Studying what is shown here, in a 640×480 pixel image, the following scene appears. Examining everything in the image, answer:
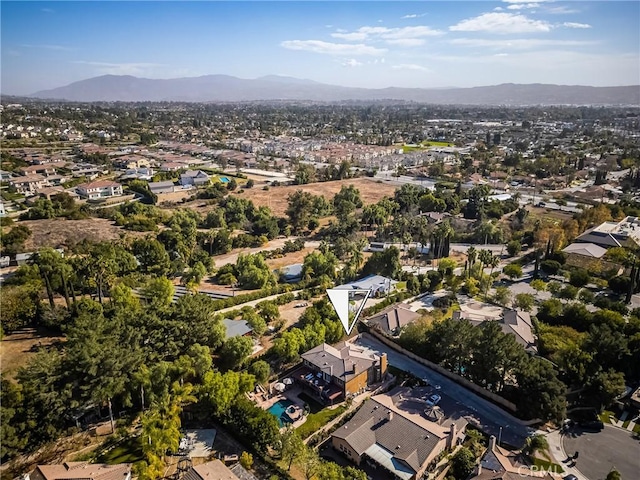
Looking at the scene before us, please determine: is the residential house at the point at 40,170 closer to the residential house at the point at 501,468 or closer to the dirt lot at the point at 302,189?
the dirt lot at the point at 302,189

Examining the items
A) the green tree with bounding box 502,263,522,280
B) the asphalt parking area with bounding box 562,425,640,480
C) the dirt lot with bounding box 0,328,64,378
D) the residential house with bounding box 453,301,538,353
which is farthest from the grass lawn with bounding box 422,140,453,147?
the dirt lot with bounding box 0,328,64,378

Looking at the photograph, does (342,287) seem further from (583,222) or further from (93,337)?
(583,222)

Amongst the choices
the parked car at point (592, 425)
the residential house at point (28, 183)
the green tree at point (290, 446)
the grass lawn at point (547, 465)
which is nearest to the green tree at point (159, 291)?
the green tree at point (290, 446)

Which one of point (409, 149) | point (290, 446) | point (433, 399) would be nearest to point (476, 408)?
point (433, 399)

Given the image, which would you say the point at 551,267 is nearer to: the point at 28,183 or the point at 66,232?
the point at 66,232

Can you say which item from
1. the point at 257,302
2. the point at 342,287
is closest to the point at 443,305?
the point at 342,287

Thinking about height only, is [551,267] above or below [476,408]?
above
